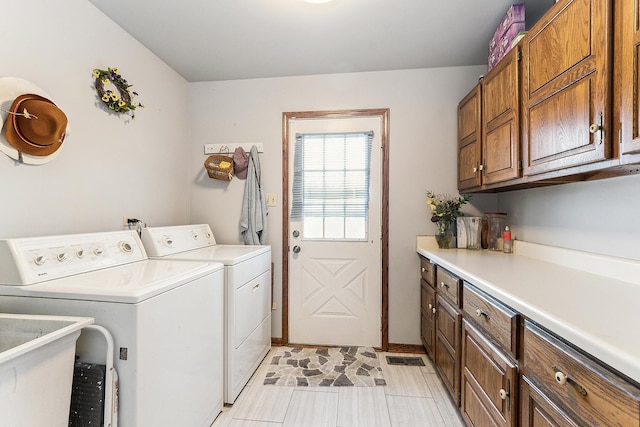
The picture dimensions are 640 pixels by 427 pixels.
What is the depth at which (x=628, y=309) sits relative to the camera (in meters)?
0.89

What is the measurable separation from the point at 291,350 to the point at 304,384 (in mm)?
542

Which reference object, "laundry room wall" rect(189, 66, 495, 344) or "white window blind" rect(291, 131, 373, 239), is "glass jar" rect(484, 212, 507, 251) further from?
"white window blind" rect(291, 131, 373, 239)

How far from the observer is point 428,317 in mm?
2219

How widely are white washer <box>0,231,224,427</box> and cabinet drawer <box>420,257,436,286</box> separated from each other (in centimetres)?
151

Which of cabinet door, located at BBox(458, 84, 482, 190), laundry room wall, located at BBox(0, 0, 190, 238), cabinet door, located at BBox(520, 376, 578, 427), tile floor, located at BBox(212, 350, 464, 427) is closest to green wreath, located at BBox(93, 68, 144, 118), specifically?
laundry room wall, located at BBox(0, 0, 190, 238)

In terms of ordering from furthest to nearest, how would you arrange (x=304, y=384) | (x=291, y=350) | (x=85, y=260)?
1. (x=291, y=350)
2. (x=304, y=384)
3. (x=85, y=260)

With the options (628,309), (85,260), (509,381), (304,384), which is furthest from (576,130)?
(85,260)

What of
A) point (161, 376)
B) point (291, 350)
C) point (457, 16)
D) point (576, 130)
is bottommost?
point (291, 350)

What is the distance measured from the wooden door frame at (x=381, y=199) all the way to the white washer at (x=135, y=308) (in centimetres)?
100

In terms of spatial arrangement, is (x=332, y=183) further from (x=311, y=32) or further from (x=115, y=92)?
(x=115, y=92)

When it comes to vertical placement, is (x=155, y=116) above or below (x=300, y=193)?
above

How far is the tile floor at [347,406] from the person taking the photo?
5.42 feet

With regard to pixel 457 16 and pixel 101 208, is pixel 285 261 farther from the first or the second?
pixel 457 16

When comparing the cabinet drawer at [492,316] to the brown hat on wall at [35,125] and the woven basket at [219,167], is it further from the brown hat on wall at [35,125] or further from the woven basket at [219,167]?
the brown hat on wall at [35,125]
